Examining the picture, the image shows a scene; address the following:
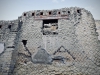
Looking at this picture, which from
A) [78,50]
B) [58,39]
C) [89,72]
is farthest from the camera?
[58,39]

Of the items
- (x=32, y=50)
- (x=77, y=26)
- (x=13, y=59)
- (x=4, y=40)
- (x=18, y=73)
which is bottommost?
(x=18, y=73)

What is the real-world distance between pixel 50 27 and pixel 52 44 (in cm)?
110

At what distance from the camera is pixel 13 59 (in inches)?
253

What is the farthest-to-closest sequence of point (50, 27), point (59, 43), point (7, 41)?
point (7, 41) → point (50, 27) → point (59, 43)

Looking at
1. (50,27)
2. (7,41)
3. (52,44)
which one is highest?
(50,27)

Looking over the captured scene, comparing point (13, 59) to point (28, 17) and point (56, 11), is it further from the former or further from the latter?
point (56, 11)

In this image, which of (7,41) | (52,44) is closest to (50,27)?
(52,44)

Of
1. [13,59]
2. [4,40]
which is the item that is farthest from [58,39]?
[4,40]

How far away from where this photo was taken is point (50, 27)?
6.79 metres

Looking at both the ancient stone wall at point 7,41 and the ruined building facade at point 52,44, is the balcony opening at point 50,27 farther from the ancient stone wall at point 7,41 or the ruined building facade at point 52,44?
the ancient stone wall at point 7,41

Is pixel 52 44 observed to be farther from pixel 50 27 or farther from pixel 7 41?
pixel 7 41

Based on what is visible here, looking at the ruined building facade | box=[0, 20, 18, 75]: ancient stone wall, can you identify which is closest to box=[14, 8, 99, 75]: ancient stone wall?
the ruined building facade

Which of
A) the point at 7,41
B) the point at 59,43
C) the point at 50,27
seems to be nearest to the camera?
the point at 59,43

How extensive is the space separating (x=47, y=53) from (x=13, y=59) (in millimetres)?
1955
